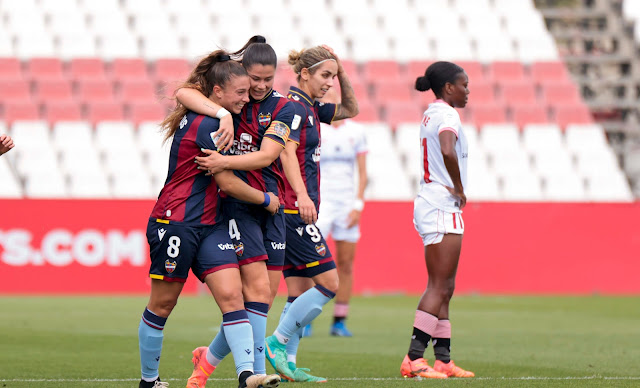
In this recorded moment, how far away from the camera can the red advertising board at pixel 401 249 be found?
50.0 ft

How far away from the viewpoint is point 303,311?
21.7ft

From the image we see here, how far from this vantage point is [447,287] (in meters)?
6.85

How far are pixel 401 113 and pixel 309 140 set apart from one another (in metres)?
14.3

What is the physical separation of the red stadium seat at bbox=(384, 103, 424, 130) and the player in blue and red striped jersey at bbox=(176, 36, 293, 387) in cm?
1481

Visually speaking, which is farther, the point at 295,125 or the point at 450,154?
the point at 450,154

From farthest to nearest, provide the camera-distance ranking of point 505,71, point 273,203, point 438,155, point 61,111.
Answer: point 505,71 < point 61,111 < point 438,155 < point 273,203

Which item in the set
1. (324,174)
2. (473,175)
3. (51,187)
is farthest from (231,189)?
(473,175)

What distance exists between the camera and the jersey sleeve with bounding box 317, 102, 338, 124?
22.7 feet

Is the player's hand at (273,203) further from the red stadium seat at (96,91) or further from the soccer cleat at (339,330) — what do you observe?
the red stadium seat at (96,91)

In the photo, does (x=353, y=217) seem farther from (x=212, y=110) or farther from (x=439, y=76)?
(x=212, y=110)

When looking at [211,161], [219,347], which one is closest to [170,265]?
[211,161]

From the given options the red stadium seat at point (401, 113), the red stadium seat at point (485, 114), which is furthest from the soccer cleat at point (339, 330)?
the red stadium seat at point (485, 114)

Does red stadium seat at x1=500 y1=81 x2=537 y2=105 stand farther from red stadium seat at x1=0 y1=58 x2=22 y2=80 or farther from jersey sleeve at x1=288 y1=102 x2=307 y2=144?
jersey sleeve at x1=288 y1=102 x2=307 y2=144

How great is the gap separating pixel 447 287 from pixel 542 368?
97cm
